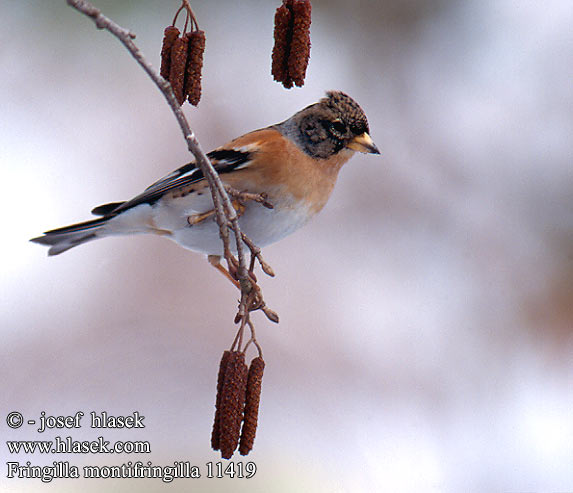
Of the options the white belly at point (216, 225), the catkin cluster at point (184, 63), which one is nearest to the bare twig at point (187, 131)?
the catkin cluster at point (184, 63)

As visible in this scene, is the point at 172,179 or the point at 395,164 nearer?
the point at 172,179

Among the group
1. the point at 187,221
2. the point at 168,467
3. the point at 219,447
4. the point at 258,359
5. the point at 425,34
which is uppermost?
the point at 425,34

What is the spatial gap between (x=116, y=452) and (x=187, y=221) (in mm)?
804

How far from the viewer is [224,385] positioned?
38.5 inches

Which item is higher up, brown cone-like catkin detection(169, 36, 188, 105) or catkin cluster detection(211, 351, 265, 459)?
brown cone-like catkin detection(169, 36, 188, 105)

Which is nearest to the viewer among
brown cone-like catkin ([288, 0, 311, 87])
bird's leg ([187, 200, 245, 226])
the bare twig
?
the bare twig

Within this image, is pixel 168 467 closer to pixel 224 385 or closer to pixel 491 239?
pixel 224 385

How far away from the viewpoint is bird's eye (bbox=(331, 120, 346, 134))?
154 cm

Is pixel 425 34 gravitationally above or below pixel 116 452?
above

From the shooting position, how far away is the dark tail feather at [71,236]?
4.77 feet

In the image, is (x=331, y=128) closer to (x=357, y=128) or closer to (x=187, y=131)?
(x=357, y=128)

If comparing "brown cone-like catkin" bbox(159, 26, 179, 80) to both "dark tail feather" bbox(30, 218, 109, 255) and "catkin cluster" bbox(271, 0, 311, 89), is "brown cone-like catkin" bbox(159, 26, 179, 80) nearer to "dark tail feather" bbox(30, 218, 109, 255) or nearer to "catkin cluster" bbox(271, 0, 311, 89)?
"catkin cluster" bbox(271, 0, 311, 89)

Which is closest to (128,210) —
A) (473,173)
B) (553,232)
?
(473,173)

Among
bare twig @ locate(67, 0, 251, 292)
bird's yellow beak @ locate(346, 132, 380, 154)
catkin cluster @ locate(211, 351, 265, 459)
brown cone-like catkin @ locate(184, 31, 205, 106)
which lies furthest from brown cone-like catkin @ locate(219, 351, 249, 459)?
bird's yellow beak @ locate(346, 132, 380, 154)
